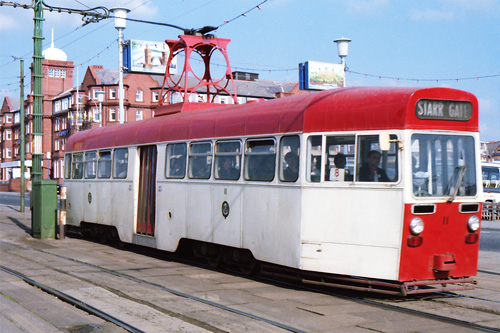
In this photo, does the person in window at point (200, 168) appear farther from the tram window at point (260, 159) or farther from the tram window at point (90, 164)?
the tram window at point (90, 164)

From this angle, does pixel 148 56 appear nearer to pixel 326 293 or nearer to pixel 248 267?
pixel 248 267

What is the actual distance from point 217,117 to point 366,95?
11.8 feet

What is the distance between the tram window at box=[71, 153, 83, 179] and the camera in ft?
66.4

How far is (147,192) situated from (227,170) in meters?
3.75

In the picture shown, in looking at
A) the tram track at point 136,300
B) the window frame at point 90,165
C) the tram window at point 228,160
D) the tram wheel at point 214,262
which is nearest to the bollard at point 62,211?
the window frame at point 90,165

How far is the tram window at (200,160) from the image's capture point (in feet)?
43.5

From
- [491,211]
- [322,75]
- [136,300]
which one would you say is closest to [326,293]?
[136,300]

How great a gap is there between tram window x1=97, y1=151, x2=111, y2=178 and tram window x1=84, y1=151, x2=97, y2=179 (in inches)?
14.1

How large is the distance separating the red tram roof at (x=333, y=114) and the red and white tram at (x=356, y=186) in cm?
2

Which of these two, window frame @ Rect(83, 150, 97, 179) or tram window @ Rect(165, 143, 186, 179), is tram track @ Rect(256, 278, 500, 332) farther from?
window frame @ Rect(83, 150, 97, 179)

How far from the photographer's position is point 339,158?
10406 mm

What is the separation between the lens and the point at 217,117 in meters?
13.1

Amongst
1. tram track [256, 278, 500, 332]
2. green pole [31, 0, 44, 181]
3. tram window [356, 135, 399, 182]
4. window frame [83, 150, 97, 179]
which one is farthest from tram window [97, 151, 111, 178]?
tram window [356, 135, 399, 182]

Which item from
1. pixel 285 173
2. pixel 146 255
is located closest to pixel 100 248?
pixel 146 255
